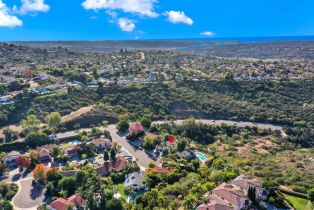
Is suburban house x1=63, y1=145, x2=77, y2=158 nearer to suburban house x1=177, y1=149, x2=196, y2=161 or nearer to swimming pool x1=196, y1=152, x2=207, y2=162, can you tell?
suburban house x1=177, y1=149, x2=196, y2=161

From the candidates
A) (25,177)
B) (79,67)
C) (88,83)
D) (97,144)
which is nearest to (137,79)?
(88,83)

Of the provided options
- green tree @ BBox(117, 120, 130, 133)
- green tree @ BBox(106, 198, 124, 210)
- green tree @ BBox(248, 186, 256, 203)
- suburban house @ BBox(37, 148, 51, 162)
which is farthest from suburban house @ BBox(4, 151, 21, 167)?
green tree @ BBox(248, 186, 256, 203)

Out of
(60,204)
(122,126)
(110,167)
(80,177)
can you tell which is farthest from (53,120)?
(60,204)

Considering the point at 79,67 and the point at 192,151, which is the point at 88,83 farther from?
the point at 192,151

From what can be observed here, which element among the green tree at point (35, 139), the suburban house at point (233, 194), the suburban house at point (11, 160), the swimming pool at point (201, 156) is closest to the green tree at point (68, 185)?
the suburban house at point (11, 160)

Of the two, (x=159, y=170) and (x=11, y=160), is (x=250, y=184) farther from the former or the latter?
(x=11, y=160)
